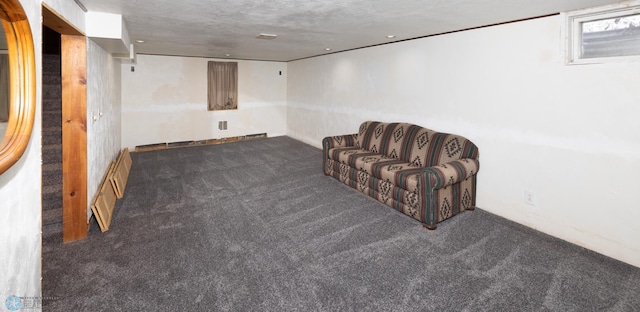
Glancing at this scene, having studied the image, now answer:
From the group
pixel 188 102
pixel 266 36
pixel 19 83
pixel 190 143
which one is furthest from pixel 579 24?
pixel 190 143

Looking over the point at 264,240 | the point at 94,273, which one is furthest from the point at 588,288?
the point at 94,273

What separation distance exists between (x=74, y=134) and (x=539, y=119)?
434 centimetres

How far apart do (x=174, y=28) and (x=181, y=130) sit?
3.94 meters

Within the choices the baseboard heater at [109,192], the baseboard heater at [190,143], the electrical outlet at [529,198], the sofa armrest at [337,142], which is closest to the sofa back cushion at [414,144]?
the sofa armrest at [337,142]

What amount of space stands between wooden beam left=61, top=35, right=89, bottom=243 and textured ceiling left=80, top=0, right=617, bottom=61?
471 millimetres

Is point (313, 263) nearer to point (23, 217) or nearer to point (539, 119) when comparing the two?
point (23, 217)

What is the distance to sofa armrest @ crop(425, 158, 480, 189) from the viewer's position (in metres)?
3.20

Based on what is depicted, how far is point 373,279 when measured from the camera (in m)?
2.38

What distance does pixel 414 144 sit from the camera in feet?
14.0

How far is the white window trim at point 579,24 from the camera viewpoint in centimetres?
259

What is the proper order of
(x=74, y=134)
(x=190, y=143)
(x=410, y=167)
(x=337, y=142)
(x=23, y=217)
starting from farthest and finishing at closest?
(x=190, y=143) < (x=337, y=142) < (x=410, y=167) < (x=74, y=134) < (x=23, y=217)

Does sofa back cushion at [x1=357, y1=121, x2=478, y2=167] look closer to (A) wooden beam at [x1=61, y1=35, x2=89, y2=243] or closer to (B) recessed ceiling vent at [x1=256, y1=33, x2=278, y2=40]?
(B) recessed ceiling vent at [x1=256, y1=33, x2=278, y2=40]

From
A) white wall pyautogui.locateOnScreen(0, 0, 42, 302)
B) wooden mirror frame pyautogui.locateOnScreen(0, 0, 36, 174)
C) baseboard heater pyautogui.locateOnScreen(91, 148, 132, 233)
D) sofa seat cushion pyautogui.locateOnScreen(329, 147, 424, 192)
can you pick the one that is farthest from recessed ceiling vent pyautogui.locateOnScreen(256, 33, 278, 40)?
wooden mirror frame pyautogui.locateOnScreen(0, 0, 36, 174)

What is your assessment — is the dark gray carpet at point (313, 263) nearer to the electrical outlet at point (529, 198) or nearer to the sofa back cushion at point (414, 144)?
the electrical outlet at point (529, 198)
